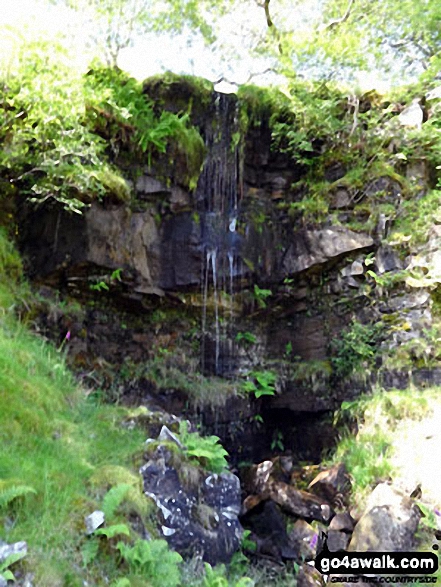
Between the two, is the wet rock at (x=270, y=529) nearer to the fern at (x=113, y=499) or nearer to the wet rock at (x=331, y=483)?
the wet rock at (x=331, y=483)

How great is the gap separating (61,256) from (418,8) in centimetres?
928

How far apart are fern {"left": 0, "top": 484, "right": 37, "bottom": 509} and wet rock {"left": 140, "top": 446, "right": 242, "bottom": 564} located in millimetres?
1404

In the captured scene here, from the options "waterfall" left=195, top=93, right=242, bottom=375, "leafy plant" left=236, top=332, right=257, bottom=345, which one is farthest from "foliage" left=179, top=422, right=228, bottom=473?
"leafy plant" left=236, top=332, right=257, bottom=345

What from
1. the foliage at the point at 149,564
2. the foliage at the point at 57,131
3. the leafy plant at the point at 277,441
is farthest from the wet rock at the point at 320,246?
the foliage at the point at 149,564

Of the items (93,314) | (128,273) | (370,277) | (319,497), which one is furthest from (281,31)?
(319,497)

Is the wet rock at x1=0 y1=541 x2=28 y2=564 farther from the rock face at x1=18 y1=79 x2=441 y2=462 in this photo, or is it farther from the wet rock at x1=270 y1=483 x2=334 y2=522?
the rock face at x1=18 y1=79 x2=441 y2=462

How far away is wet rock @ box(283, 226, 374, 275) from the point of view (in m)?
8.62

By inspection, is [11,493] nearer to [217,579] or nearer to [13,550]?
[13,550]

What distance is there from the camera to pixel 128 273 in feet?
25.9

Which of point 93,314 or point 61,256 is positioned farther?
point 93,314

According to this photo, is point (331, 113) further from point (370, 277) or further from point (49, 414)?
point (49, 414)

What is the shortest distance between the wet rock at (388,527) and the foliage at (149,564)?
8.47ft

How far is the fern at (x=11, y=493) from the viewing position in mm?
3137

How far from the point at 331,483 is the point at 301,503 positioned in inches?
25.5
